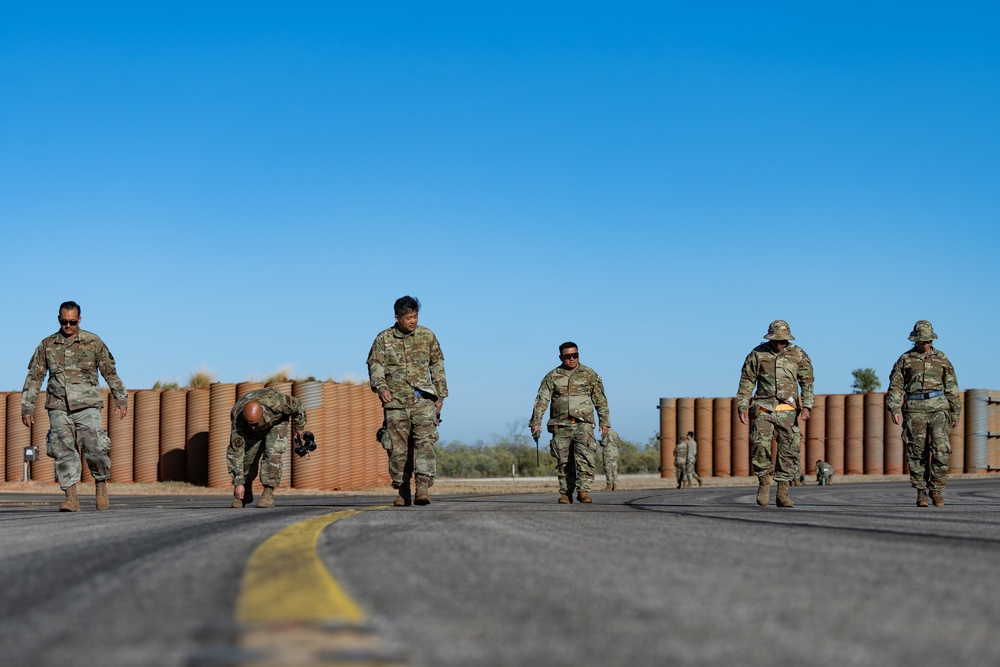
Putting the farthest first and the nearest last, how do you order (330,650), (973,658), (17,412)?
1. (17,412)
2. (973,658)
3. (330,650)

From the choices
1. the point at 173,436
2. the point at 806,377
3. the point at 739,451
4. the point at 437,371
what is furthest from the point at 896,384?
the point at 739,451

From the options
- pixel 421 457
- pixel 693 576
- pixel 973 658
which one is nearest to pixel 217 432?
pixel 421 457

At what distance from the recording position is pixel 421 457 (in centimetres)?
1255

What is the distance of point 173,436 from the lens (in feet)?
87.8

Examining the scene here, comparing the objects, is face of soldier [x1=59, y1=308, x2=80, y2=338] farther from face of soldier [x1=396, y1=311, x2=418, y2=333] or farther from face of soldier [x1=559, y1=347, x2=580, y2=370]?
face of soldier [x1=559, y1=347, x2=580, y2=370]

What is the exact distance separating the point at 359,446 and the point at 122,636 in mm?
24774

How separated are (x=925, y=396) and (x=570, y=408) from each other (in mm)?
4426

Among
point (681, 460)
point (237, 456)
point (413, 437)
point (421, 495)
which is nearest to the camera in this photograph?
point (421, 495)

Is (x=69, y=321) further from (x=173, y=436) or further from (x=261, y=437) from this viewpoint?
(x=173, y=436)

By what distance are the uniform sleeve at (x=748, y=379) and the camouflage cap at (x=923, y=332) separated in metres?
2.42

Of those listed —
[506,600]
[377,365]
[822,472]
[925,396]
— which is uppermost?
[377,365]

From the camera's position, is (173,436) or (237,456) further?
(173,436)

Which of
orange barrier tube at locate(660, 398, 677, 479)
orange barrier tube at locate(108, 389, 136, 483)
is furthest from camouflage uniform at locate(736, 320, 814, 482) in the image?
orange barrier tube at locate(660, 398, 677, 479)

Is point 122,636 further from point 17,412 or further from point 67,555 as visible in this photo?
point 17,412
